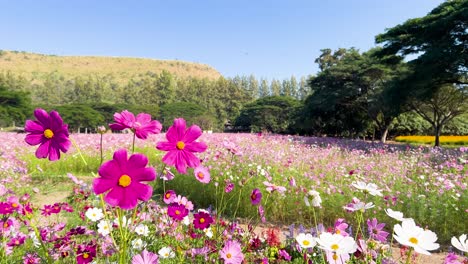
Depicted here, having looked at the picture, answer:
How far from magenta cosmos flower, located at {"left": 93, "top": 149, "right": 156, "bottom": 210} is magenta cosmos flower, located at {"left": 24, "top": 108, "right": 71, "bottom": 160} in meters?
0.19

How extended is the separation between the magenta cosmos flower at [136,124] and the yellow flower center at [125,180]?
7.0 inches

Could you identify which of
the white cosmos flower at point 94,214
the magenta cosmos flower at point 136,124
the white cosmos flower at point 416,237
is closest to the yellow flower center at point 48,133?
the magenta cosmos flower at point 136,124

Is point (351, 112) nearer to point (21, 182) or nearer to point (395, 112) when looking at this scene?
point (395, 112)

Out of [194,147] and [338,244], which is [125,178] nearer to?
[194,147]

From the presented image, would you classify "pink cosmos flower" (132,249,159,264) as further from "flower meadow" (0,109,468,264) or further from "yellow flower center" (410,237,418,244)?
"yellow flower center" (410,237,418,244)

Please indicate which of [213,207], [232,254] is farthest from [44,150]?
[213,207]

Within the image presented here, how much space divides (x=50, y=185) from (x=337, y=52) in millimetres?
44976

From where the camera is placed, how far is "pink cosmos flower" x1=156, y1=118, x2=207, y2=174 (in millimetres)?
937

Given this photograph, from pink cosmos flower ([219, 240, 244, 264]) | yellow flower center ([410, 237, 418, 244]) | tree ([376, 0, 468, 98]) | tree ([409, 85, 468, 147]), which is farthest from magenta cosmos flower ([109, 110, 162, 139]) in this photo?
tree ([409, 85, 468, 147])

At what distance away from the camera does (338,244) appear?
2.99 ft

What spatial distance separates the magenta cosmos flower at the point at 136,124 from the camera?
0.98m

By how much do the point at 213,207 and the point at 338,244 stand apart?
164 inches

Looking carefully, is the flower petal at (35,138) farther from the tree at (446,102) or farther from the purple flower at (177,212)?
the tree at (446,102)

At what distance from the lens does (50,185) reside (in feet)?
22.6
